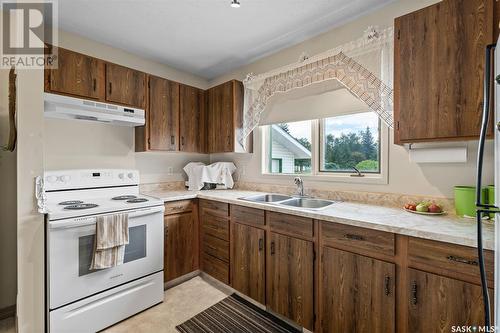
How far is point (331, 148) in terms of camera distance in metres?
2.46

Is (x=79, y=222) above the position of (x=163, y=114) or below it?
below

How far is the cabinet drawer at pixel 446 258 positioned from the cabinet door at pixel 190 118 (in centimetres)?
253

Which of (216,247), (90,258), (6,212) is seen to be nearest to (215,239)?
(216,247)

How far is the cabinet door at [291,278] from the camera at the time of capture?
68.7 inches

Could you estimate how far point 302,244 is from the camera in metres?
1.77

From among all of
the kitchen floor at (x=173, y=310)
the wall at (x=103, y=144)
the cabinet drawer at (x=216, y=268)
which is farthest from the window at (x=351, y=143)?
the wall at (x=103, y=144)

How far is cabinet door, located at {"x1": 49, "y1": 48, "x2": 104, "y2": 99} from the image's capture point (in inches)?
82.3

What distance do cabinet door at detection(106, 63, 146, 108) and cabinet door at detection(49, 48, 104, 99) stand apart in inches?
2.8

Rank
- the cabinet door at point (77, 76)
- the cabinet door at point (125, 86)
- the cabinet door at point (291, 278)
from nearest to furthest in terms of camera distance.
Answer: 1. the cabinet door at point (291, 278)
2. the cabinet door at point (77, 76)
3. the cabinet door at point (125, 86)

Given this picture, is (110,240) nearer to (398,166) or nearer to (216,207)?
(216,207)

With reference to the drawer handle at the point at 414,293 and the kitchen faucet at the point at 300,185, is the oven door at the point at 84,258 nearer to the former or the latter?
the kitchen faucet at the point at 300,185

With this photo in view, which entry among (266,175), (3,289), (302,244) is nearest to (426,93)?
(302,244)

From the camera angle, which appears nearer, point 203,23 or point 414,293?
point 414,293

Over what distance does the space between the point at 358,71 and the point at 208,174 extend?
2.02m
